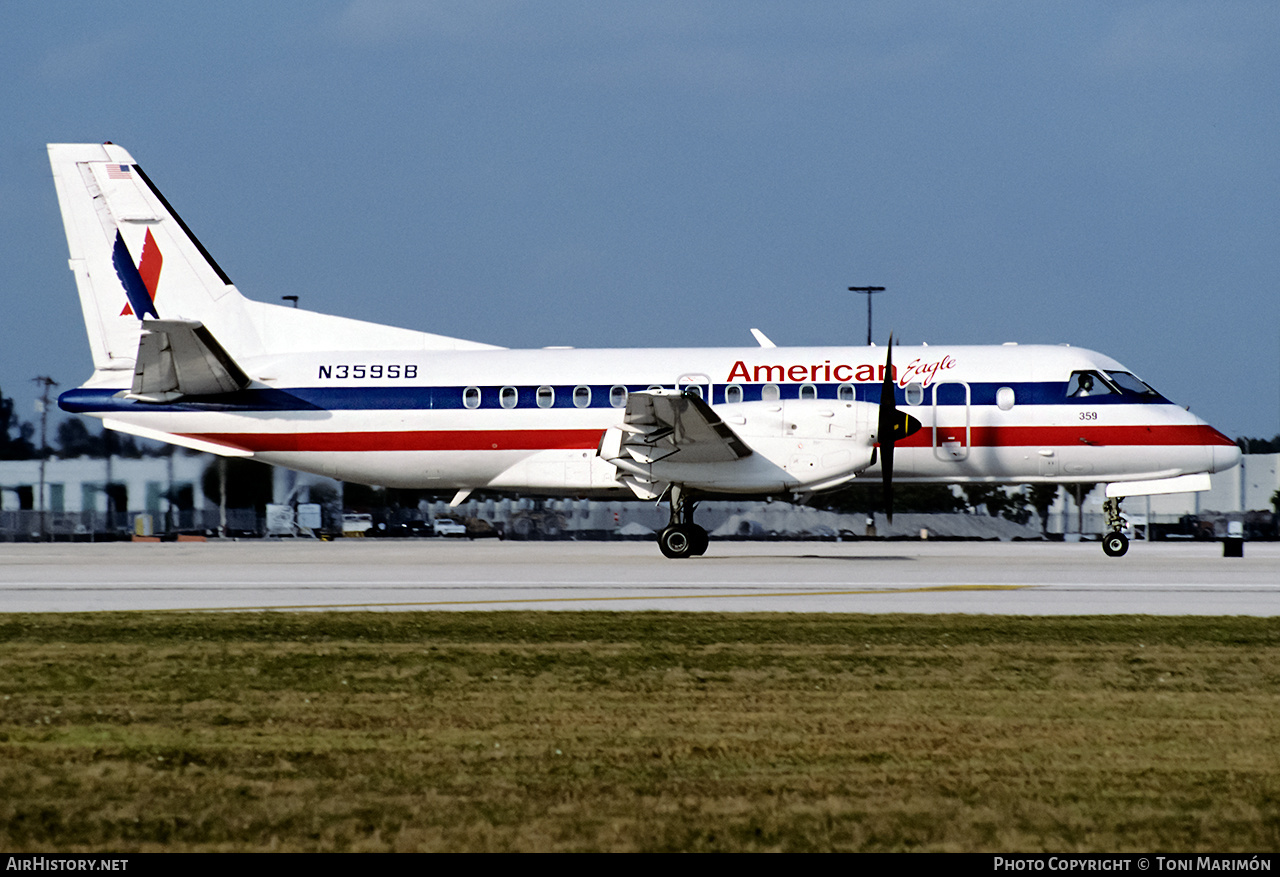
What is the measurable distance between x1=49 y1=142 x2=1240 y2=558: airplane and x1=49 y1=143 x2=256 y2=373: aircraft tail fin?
1.6 inches

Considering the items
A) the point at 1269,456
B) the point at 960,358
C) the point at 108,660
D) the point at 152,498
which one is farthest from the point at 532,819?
the point at 1269,456

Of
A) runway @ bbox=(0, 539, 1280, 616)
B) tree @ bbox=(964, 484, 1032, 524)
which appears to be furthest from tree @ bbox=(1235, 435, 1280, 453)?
runway @ bbox=(0, 539, 1280, 616)

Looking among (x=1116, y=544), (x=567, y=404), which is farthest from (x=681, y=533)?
(x=1116, y=544)

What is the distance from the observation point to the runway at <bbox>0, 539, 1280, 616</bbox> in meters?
15.6

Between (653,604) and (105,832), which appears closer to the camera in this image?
(105,832)

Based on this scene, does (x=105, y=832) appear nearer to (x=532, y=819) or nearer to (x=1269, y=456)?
(x=532, y=819)

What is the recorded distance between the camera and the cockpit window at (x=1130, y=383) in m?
26.1

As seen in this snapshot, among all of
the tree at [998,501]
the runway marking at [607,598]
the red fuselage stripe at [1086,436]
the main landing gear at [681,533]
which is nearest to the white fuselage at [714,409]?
the red fuselage stripe at [1086,436]

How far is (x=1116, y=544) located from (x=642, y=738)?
2109 cm

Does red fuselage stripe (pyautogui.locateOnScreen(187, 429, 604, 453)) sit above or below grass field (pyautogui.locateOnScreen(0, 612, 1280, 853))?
above

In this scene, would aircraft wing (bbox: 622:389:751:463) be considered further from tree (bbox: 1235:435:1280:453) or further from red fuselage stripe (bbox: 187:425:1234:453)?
tree (bbox: 1235:435:1280:453)

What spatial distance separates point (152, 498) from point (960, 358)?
27274mm

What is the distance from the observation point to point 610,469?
85.2 feet

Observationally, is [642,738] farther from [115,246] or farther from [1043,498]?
[1043,498]
